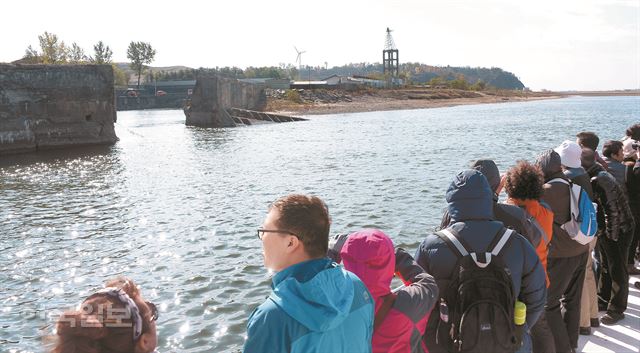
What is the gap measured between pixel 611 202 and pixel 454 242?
114 inches

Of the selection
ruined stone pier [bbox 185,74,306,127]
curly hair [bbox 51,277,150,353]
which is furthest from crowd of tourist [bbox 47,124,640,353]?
ruined stone pier [bbox 185,74,306,127]

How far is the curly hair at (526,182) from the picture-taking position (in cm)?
433

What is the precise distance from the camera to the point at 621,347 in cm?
504

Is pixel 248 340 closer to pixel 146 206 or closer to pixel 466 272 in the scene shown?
pixel 466 272

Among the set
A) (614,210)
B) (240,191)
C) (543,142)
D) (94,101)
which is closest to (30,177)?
(240,191)

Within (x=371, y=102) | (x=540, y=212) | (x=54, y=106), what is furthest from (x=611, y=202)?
(x=371, y=102)

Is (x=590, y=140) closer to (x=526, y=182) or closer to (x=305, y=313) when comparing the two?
(x=526, y=182)

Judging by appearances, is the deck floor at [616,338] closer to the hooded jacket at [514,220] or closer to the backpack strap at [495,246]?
the hooded jacket at [514,220]

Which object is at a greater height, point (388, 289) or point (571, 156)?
point (571, 156)

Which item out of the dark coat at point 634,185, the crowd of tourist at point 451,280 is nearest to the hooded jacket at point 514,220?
the crowd of tourist at point 451,280

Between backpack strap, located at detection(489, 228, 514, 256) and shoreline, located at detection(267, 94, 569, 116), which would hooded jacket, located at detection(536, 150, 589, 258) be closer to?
backpack strap, located at detection(489, 228, 514, 256)

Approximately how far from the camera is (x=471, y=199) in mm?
3439

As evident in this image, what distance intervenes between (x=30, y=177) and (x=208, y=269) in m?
14.7

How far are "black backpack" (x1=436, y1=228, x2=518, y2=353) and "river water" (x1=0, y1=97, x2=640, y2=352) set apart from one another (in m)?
2.19
